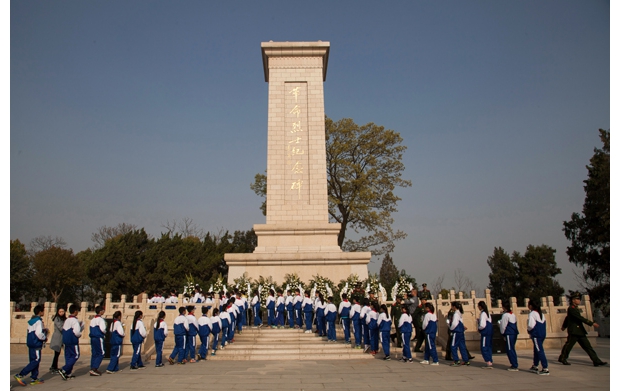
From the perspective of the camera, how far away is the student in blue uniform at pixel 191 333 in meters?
9.26

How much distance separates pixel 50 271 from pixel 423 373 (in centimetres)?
2811

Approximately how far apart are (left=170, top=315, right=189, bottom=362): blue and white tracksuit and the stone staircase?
0.78m

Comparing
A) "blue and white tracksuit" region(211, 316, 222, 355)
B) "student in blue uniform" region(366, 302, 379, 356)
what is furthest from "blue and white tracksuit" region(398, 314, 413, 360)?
"blue and white tracksuit" region(211, 316, 222, 355)

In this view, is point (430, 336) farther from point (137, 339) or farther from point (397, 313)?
point (137, 339)

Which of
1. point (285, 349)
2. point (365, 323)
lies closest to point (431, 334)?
point (365, 323)

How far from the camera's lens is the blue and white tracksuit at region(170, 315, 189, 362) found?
360 inches

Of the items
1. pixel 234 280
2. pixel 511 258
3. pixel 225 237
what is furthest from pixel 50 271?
pixel 511 258

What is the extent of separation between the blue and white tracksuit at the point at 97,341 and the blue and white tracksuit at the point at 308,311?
485 cm

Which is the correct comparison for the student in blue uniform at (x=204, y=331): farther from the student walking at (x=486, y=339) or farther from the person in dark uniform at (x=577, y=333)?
the person in dark uniform at (x=577, y=333)

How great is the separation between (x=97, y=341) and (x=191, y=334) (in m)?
1.82

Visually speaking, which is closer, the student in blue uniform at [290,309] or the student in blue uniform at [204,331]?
the student in blue uniform at [204,331]

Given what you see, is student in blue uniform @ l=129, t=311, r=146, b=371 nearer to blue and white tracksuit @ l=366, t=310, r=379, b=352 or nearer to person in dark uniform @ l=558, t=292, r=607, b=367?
blue and white tracksuit @ l=366, t=310, r=379, b=352

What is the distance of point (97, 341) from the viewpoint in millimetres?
8141

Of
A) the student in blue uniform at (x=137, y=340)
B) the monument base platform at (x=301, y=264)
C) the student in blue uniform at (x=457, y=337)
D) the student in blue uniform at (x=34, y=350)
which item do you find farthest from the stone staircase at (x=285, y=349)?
the monument base platform at (x=301, y=264)
